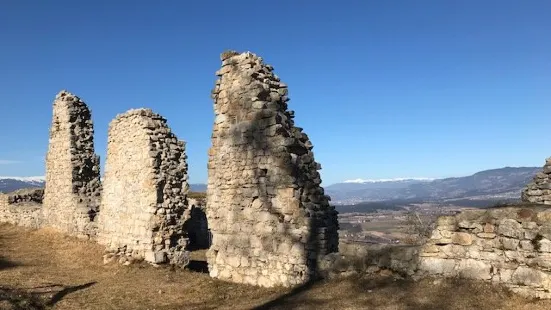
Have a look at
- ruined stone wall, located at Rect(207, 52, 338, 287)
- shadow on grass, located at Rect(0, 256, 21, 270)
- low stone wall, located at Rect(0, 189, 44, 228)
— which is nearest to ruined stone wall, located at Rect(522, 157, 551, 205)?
ruined stone wall, located at Rect(207, 52, 338, 287)

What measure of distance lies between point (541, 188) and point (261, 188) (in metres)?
8.78

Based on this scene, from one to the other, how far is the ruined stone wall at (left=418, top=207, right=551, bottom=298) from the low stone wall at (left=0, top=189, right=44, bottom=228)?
69.5 feet

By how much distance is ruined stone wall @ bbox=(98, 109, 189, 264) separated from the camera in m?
14.2

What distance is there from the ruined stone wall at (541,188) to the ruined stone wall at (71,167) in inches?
637

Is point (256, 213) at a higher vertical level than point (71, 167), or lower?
lower

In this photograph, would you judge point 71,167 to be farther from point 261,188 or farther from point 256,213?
point 261,188

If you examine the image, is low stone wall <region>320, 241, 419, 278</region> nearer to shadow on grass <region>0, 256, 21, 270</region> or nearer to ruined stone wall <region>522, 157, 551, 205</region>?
ruined stone wall <region>522, 157, 551, 205</region>

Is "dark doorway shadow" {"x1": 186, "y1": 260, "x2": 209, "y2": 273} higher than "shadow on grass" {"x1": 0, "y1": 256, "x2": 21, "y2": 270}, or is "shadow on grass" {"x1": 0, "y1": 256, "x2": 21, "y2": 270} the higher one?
"shadow on grass" {"x1": 0, "y1": 256, "x2": 21, "y2": 270}

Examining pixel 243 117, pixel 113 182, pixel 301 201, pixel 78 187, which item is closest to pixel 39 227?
pixel 78 187

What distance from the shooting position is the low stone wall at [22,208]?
23922 millimetres

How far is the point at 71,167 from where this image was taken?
791 inches

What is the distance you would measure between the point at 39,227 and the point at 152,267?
12363 mm

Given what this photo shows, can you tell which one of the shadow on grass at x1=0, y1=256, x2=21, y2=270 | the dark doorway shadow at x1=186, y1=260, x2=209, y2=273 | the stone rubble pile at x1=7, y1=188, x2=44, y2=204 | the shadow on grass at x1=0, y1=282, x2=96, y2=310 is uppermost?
the stone rubble pile at x1=7, y1=188, x2=44, y2=204

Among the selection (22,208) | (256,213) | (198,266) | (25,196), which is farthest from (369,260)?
(25,196)
